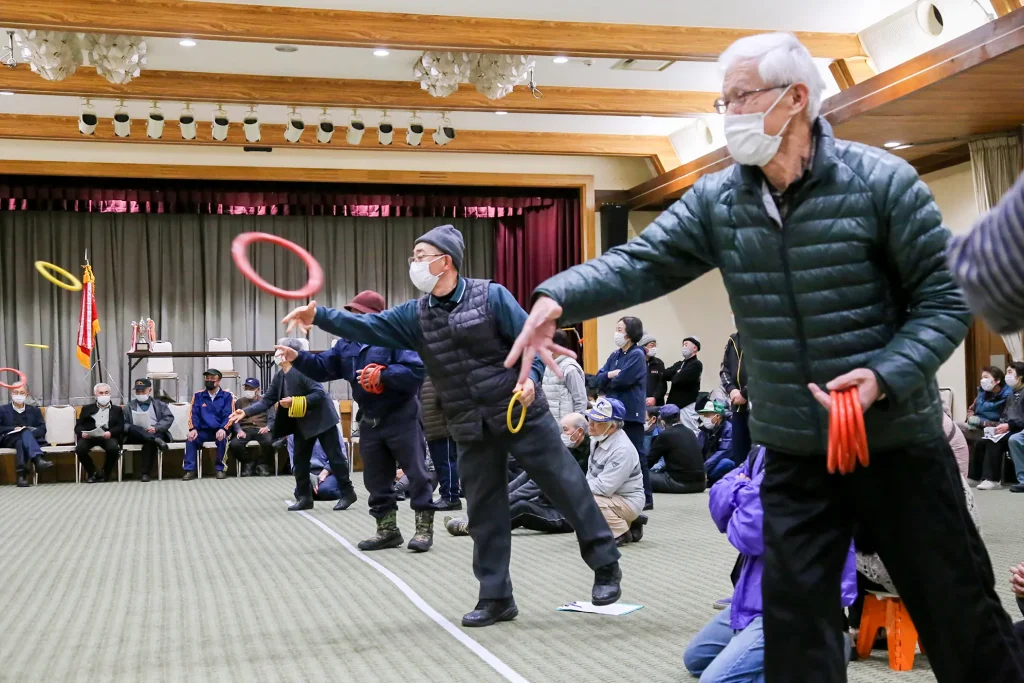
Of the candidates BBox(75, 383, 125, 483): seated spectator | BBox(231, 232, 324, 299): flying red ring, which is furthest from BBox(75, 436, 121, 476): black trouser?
BBox(231, 232, 324, 299): flying red ring

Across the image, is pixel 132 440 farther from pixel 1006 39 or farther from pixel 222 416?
pixel 1006 39

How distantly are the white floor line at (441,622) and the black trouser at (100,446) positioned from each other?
6.76 metres

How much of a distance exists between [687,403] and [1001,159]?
154 inches

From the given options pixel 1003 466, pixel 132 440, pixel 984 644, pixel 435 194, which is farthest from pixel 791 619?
pixel 435 194

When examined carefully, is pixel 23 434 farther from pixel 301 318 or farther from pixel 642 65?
pixel 301 318

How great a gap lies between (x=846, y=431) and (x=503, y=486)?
110 inches

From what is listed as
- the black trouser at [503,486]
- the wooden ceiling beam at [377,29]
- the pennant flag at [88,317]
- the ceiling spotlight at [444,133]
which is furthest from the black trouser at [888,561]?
the pennant flag at [88,317]

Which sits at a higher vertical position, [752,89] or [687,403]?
[752,89]

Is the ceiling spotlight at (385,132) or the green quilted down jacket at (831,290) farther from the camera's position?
the ceiling spotlight at (385,132)

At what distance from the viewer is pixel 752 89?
7.11 ft

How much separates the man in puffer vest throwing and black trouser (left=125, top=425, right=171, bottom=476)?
936 centimetres

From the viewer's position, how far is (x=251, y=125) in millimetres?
12531

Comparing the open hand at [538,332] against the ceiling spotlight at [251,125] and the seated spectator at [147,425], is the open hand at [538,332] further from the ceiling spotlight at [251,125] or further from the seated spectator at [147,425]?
the seated spectator at [147,425]

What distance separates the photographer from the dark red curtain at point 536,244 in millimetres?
16250
